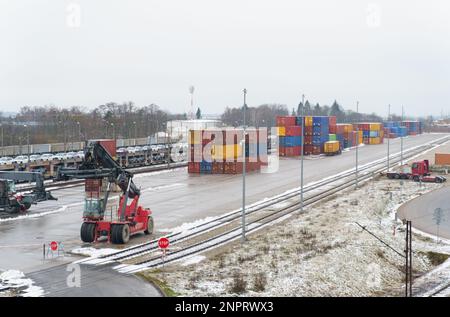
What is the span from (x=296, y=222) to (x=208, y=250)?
358 inches

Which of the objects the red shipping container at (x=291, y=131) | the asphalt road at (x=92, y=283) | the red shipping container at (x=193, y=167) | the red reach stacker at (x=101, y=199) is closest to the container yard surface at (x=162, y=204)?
the red reach stacker at (x=101, y=199)

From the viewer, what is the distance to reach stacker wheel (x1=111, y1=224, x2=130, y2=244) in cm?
3092

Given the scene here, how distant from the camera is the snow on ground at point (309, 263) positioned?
24125mm

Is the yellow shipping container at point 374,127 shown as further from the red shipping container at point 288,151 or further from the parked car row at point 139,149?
the parked car row at point 139,149

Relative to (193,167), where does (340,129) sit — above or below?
above

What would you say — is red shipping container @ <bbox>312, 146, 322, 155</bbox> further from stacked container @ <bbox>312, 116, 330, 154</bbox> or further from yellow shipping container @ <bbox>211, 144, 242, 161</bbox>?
yellow shipping container @ <bbox>211, 144, 242, 161</bbox>

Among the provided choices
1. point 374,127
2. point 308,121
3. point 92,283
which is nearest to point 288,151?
point 308,121

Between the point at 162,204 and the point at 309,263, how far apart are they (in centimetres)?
1953

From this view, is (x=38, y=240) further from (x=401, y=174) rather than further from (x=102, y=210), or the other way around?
(x=401, y=174)

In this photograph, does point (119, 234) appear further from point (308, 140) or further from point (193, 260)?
point (308, 140)

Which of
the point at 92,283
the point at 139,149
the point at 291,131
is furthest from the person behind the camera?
the point at 291,131

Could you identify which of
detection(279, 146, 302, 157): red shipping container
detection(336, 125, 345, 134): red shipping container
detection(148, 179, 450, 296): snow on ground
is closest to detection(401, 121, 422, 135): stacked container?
detection(336, 125, 345, 134): red shipping container

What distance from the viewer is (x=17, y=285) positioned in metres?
23.1

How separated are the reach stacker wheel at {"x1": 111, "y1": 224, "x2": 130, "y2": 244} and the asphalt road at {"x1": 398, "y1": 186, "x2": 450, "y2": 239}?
698 inches
